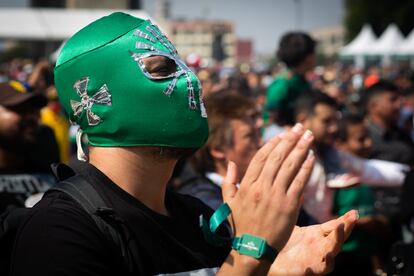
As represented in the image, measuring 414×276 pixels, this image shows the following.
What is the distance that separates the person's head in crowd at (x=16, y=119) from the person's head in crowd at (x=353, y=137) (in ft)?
8.55

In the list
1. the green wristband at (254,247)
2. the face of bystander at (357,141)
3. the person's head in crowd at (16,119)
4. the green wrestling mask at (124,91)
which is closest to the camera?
the green wristband at (254,247)

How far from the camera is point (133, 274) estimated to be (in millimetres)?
1512

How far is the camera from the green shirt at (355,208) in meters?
4.33

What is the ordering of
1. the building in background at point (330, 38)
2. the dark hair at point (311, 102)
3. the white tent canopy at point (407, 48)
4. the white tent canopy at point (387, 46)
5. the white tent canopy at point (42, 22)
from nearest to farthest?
1. the dark hair at point (311, 102)
2. the white tent canopy at point (42, 22)
3. the white tent canopy at point (407, 48)
4. the white tent canopy at point (387, 46)
5. the building in background at point (330, 38)

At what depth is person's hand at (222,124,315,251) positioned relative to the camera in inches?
56.0

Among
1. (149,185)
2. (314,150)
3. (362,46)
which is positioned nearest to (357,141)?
(314,150)

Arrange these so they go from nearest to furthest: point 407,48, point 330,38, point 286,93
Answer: point 286,93 → point 407,48 → point 330,38

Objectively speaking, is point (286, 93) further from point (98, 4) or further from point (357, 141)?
point (98, 4)

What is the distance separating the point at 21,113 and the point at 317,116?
200 centimetres

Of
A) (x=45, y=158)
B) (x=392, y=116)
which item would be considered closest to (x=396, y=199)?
(x=392, y=116)

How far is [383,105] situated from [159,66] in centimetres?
515

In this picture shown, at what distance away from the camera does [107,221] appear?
59.8 inches

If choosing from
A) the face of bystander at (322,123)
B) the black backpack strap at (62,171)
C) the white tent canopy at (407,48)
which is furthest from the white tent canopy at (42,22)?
the white tent canopy at (407,48)

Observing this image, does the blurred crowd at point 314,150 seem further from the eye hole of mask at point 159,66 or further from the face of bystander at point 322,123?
the eye hole of mask at point 159,66
